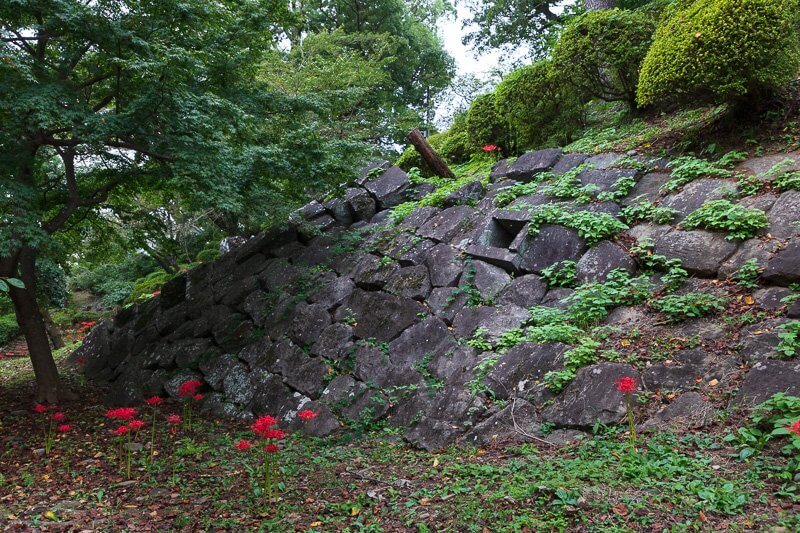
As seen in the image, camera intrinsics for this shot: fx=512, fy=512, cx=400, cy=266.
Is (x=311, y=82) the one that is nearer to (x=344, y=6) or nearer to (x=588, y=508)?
(x=344, y=6)

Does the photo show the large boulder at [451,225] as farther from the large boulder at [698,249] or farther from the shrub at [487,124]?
the large boulder at [698,249]

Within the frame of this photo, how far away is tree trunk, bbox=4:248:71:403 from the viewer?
675cm

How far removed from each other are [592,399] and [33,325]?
701cm

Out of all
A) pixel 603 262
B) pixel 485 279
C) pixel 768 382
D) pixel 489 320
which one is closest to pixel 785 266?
pixel 768 382

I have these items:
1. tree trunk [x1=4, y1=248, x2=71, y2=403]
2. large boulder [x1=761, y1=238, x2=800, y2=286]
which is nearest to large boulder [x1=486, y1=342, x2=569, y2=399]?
large boulder [x1=761, y1=238, x2=800, y2=286]

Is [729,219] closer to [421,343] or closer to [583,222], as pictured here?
[583,222]

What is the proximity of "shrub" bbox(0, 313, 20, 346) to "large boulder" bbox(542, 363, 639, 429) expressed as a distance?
16.5 m

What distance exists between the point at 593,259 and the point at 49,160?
7.55 m

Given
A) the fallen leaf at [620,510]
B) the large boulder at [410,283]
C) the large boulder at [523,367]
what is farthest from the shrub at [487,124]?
the fallen leaf at [620,510]

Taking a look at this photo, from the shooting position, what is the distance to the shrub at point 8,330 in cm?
1490

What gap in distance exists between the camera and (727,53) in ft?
17.6

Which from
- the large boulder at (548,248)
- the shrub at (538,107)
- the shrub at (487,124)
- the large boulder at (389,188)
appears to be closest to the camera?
the large boulder at (548,248)

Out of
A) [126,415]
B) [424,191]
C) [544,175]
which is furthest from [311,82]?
[126,415]

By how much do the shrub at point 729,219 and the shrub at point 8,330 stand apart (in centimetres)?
1742
